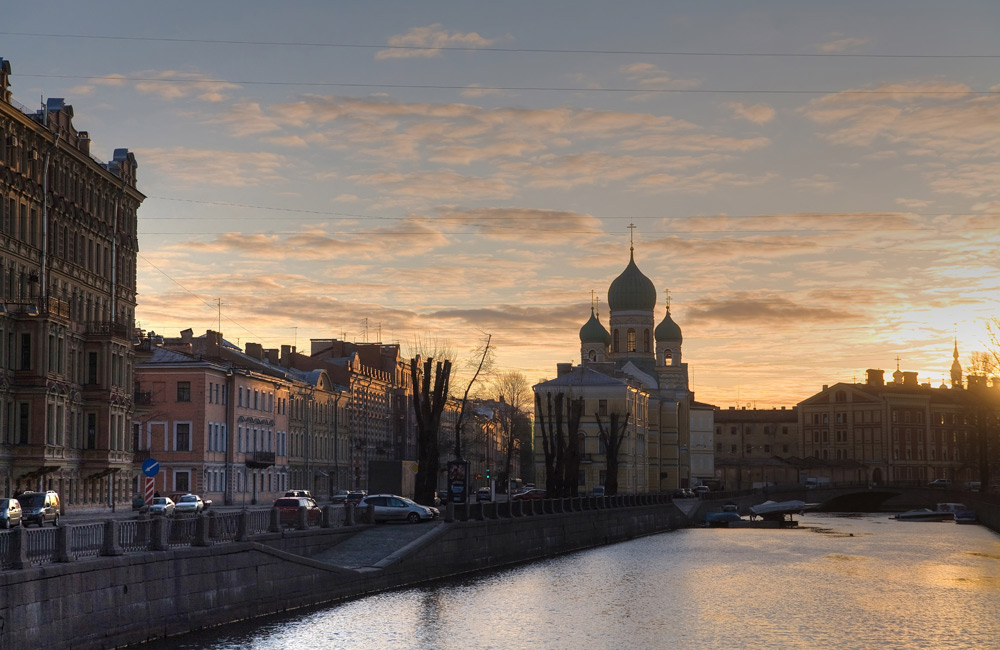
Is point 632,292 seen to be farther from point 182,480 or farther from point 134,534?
point 134,534

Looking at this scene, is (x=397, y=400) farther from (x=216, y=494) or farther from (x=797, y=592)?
(x=797, y=592)

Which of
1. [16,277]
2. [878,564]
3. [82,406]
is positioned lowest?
[878,564]

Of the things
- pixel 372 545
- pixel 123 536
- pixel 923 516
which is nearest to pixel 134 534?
pixel 123 536

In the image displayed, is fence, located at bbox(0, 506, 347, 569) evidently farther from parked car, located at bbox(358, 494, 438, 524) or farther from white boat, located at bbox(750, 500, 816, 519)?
white boat, located at bbox(750, 500, 816, 519)

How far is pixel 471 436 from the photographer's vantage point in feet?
642

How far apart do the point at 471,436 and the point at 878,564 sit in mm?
127037

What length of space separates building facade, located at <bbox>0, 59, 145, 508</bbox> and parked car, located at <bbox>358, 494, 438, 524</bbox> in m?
17.7

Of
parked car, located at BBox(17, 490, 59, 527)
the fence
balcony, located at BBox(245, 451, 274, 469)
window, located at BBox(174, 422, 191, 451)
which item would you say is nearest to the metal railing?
the fence

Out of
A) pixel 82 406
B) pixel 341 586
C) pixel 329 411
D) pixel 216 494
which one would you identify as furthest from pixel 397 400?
pixel 341 586

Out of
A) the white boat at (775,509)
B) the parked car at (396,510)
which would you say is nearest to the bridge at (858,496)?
the white boat at (775,509)

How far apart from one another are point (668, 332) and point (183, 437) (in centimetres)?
10142

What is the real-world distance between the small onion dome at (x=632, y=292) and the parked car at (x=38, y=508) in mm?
128840

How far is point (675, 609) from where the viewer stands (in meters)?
48.2

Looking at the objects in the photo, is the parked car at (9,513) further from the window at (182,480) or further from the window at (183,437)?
the window at (183,437)
